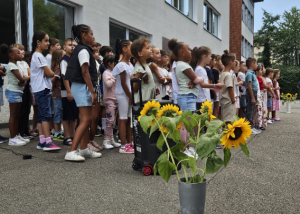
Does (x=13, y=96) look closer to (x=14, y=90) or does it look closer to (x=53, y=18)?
(x=14, y=90)

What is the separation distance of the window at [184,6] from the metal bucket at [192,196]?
1322 cm

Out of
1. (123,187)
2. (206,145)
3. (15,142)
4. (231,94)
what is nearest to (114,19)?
(231,94)

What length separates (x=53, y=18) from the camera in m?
8.62

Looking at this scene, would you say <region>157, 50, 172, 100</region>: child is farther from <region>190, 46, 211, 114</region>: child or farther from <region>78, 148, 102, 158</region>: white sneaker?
<region>78, 148, 102, 158</region>: white sneaker

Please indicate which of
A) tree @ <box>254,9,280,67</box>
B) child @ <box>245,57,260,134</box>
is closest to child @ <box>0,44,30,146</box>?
child @ <box>245,57,260,134</box>

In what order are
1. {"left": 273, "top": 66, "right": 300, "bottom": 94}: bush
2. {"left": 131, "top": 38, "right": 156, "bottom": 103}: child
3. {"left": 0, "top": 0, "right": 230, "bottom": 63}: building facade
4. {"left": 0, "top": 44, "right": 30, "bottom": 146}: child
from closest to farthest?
1. {"left": 131, "top": 38, "right": 156, "bottom": 103}: child
2. {"left": 0, "top": 44, "right": 30, "bottom": 146}: child
3. {"left": 0, "top": 0, "right": 230, "bottom": 63}: building facade
4. {"left": 273, "top": 66, "right": 300, "bottom": 94}: bush

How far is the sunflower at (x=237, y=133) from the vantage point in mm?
1878

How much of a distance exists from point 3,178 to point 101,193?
1.25 m

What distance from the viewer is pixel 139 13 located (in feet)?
39.2

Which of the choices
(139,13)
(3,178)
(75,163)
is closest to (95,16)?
(139,13)

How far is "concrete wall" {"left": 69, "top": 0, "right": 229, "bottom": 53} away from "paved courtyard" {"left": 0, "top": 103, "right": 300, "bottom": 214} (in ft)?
18.2

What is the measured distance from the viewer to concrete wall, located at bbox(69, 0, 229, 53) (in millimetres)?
9445

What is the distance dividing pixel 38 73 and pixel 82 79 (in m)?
1.08

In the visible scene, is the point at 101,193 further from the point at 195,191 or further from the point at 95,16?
the point at 95,16
